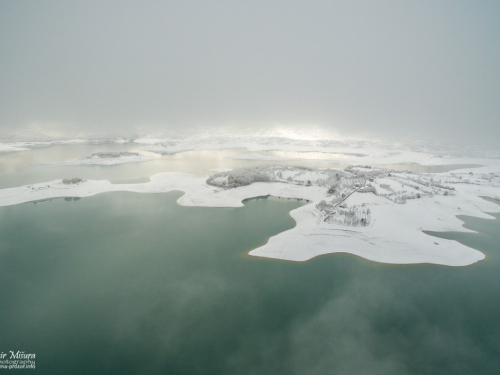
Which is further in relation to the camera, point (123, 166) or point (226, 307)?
point (123, 166)

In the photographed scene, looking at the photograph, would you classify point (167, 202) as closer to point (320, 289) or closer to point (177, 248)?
point (177, 248)

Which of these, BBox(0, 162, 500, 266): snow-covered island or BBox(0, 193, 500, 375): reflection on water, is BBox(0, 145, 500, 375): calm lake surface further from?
BBox(0, 162, 500, 266): snow-covered island

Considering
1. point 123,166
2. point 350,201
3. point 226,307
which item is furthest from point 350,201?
point 123,166

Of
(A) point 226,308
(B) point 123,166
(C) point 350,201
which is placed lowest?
(A) point 226,308

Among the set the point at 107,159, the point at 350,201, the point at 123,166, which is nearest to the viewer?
the point at 350,201

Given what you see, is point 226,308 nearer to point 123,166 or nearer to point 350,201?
point 350,201

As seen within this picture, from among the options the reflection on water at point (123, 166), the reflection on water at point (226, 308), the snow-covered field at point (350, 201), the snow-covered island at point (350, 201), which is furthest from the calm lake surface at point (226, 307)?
the reflection on water at point (123, 166)
